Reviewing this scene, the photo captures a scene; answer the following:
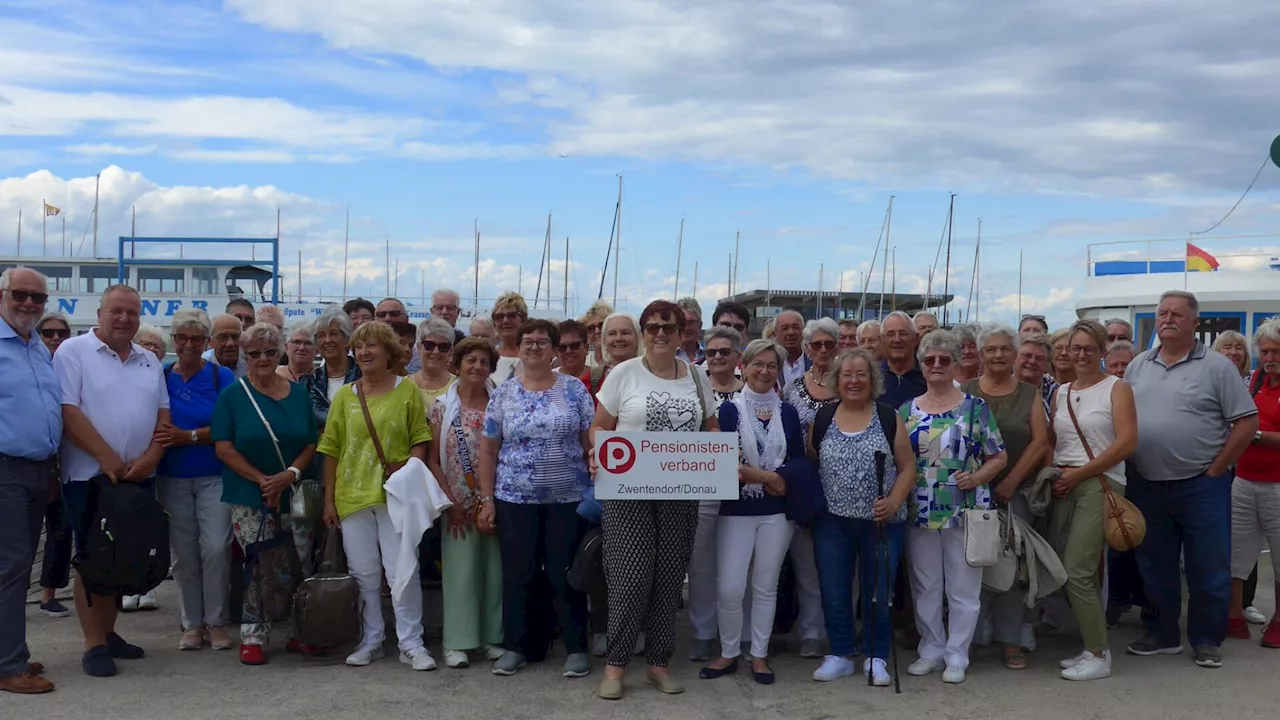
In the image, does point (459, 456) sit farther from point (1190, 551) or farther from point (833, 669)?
point (1190, 551)

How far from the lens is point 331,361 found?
22.2ft

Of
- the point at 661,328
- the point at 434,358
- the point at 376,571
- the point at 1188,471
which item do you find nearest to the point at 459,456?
the point at 434,358

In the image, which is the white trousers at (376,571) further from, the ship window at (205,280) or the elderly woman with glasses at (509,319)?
the ship window at (205,280)

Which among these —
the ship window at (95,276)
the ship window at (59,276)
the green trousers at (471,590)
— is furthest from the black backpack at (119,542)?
the ship window at (59,276)

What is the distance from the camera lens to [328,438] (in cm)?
610

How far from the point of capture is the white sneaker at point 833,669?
5895 mm

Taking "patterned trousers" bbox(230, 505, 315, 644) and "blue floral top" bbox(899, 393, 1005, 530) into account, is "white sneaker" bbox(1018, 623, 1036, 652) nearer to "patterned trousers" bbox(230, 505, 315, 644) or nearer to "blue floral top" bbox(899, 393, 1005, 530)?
"blue floral top" bbox(899, 393, 1005, 530)

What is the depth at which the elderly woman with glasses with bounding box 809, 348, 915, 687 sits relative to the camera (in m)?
5.81

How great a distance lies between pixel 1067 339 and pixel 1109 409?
3.05 feet

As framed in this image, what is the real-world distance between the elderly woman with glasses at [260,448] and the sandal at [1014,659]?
4112 millimetres

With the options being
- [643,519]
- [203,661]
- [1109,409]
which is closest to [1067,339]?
[1109,409]

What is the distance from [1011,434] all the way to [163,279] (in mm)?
29557

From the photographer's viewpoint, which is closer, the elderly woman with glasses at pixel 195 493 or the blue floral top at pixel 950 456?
the blue floral top at pixel 950 456

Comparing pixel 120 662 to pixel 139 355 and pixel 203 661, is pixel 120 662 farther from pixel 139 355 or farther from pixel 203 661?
pixel 139 355
